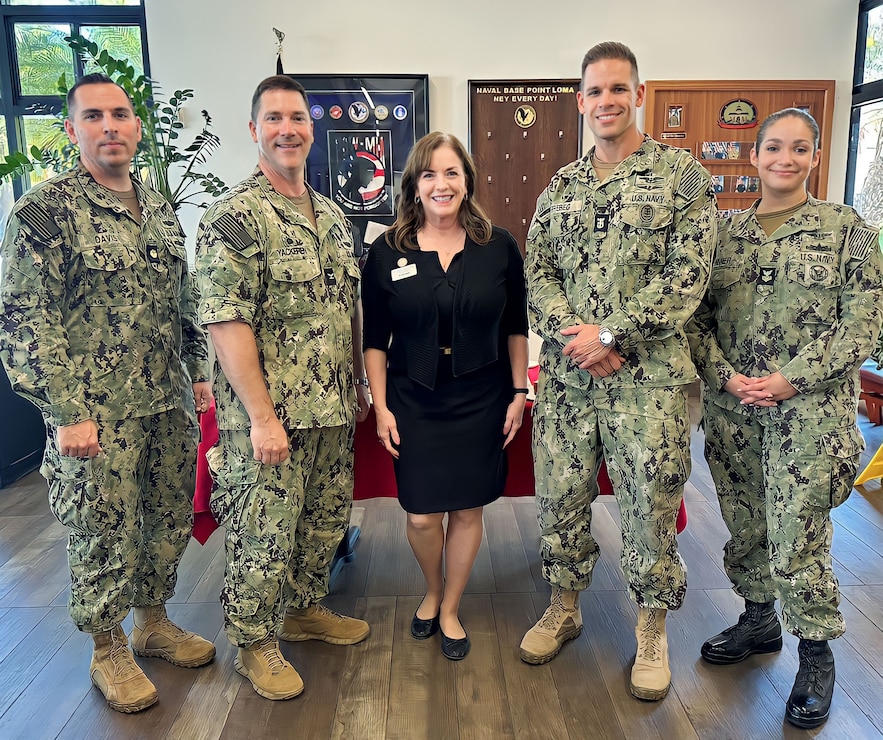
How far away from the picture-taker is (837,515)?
3.40m

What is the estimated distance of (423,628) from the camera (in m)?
2.39

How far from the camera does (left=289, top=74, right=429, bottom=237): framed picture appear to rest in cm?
518

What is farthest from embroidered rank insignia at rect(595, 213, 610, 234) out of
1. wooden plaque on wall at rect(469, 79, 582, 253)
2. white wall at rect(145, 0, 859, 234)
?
white wall at rect(145, 0, 859, 234)

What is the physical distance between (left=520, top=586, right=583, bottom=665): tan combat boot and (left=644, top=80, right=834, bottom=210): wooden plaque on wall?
13.5ft

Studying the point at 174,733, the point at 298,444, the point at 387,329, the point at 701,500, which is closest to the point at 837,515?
the point at 701,500

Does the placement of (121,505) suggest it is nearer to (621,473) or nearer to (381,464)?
(381,464)

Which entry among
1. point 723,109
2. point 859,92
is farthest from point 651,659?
point 859,92

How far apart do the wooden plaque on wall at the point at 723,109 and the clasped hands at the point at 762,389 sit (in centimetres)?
393

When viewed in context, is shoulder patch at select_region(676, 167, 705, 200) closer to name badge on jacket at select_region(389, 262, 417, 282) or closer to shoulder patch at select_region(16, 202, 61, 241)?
name badge on jacket at select_region(389, 262, 417, 282)

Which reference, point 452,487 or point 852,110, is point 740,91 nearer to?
point 852,110

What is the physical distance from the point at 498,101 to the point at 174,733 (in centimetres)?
464

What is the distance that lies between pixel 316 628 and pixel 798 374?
5.67 feet

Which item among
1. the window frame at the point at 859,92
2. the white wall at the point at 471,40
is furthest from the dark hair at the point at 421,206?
the window frame at the point at 859,92

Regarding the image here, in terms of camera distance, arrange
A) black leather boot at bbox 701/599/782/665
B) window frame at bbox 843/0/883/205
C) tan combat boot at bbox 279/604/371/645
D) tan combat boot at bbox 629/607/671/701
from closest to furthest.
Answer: tan combat boot at bbox 629/607/671/701 < black leather boot at bbox 701/599/782/665 < tan combat boot at bbox 279/604/371/645 < window frame at bbox 843/0/883/205
